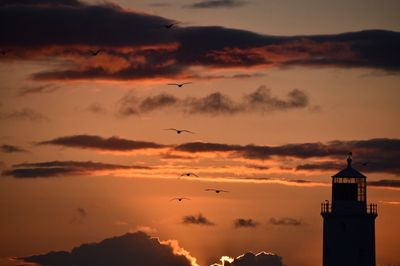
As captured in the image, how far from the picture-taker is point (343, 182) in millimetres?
190375

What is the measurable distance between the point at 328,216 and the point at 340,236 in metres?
2.27

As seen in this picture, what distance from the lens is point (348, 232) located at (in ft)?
611

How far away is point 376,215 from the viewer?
186750 mm

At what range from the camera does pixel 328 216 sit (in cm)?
18725

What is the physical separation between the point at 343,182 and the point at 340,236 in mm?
6336

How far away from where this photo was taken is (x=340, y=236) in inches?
7333

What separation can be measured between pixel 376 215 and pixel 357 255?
4176mm

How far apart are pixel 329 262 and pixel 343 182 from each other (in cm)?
843

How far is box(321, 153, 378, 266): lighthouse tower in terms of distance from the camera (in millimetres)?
185625

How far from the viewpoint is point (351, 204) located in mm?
187875

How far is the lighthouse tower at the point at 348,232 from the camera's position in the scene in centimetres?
18562

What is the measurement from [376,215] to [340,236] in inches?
150

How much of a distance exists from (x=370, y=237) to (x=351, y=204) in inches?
148
